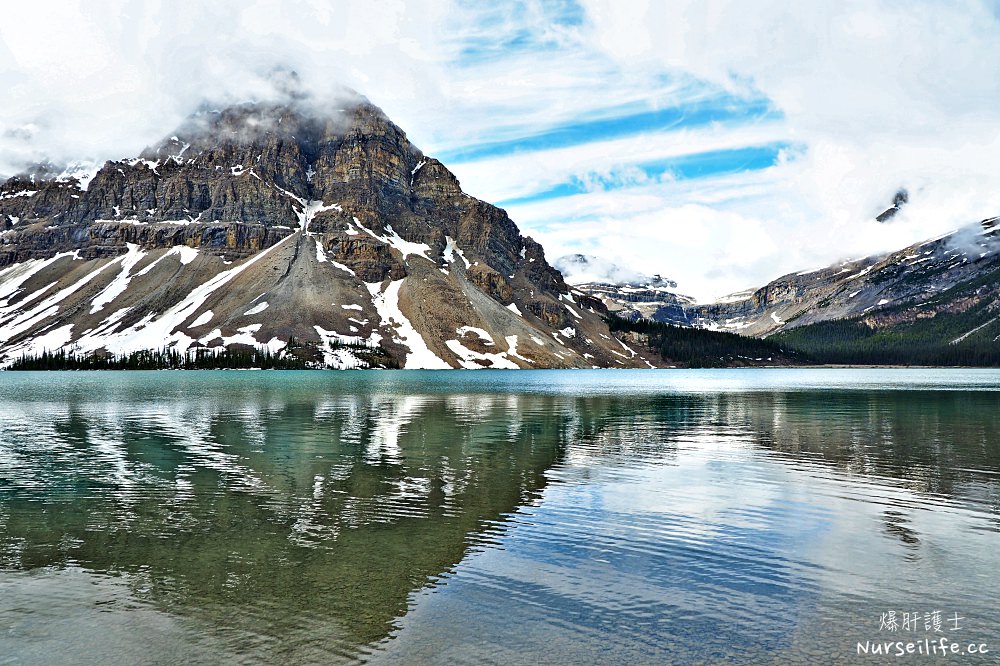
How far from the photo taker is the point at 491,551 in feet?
75.9

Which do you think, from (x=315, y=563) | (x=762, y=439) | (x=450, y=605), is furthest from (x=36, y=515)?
(x=762, y=439)

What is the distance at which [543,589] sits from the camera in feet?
63.2

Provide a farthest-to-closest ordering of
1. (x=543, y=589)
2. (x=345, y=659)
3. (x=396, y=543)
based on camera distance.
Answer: (x=396, y=543) → (x=543, y=589) → (x=345, y=659)

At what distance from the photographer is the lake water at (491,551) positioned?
15.9 metres

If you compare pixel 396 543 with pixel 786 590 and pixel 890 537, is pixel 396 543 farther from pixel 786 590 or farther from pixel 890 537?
pixel 890 537

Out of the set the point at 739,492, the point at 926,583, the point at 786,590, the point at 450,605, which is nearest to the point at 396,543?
the point at 450,605

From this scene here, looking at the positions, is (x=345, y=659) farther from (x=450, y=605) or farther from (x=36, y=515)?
(x=36, y=515)

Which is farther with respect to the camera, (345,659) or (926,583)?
(926,583)

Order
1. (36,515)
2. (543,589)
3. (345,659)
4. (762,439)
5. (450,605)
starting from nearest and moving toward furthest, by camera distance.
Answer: (345,659), (450,605), (543,589), (36,515), (762,439)

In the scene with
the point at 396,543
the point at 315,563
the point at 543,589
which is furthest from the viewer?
the point at 396,543

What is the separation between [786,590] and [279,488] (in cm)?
2338

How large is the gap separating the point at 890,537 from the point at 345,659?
2023cm

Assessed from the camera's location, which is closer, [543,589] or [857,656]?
[857,656]

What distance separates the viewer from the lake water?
627 inches
